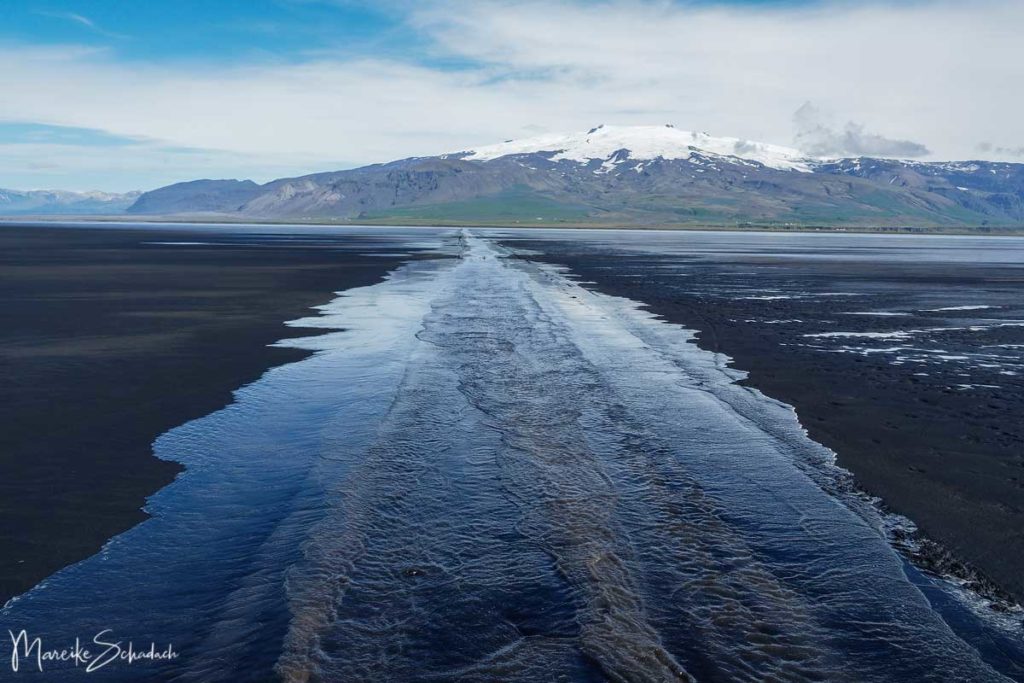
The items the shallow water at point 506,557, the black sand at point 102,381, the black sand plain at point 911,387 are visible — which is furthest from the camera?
the black sand plain at point 911,387

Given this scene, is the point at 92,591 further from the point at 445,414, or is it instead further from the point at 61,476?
the point at 445,414

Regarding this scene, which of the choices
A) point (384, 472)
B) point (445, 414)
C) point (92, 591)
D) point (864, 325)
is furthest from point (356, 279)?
point (92, 591)

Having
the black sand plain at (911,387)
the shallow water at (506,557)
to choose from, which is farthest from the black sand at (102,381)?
the black sand plain at (911,387)

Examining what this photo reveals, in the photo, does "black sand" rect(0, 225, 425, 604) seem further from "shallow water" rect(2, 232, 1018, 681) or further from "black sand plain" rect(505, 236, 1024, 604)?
"black sand plain" rect(505, 236, 1024, 604)

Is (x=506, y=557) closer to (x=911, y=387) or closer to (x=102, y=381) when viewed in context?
(x=102, y=381)

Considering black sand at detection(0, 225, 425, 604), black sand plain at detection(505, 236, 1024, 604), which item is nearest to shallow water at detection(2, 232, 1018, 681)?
black sand at detection(0, 225, 425, 604)

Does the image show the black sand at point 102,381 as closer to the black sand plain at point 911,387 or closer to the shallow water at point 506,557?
the shallow water at point 506,557
